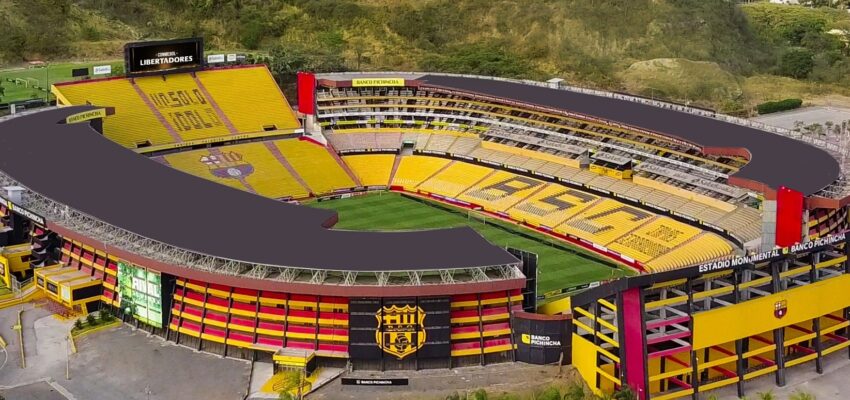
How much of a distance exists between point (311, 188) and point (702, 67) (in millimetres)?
66896

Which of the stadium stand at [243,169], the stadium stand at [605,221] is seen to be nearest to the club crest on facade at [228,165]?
the stadium stand at [243,169]

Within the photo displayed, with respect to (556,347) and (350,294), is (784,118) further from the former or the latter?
(350,294)

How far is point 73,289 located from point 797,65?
394 feet

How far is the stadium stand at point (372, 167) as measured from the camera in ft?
354

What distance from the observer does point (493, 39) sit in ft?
522

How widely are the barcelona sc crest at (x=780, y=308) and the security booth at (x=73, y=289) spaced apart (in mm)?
45611

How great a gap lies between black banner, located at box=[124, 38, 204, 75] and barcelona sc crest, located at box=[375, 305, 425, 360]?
63192 millimetres

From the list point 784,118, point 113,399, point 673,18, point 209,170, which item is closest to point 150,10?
point 209,170

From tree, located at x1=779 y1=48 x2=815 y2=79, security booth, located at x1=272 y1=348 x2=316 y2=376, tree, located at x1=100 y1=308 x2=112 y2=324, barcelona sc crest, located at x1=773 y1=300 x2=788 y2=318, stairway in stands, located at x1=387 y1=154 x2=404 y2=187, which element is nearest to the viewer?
security booth, located at x1=272 y1=348 x2=316 y2=376

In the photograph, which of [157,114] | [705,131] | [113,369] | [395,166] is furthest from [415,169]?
[113,369]

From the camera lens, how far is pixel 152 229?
215 ft

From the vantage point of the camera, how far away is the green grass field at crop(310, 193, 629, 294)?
80.6 m

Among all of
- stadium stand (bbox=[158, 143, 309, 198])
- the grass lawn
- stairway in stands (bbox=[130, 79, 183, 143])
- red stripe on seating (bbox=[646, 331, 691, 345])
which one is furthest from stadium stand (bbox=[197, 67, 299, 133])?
red stripe on seating (bbox=[646, 331, 691, 345])

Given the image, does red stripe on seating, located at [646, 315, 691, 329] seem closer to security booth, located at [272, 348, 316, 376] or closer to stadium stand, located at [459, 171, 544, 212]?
security booth, located at [272, 348, 316, 376]
